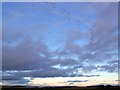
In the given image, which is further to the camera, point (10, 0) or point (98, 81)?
point (98, 81)

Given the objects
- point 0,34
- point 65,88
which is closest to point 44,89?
point 65,88

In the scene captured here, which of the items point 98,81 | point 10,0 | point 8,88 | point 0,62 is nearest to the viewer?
point 10,0

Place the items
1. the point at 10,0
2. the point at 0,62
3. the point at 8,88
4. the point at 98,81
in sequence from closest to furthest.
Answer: the point at 10,0
the point at 0,62
the point at 8,88
the point at 98,81

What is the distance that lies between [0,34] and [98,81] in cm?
201

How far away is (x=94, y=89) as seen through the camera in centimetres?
536

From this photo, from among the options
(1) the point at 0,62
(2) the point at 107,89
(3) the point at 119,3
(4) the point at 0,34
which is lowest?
(2) the point at 107,89

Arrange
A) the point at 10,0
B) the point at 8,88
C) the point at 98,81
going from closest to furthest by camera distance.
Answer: the point at 10,0 < the point at 8,88 < the point at 98,81

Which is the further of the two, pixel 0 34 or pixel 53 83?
A: pixel 53 83

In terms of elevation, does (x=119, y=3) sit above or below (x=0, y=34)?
above

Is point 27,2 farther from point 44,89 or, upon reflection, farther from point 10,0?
point 44,89

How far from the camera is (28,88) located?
5.47m

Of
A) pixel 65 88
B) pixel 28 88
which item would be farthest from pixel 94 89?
pixel 28 88

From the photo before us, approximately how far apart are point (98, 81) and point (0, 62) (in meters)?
1.87

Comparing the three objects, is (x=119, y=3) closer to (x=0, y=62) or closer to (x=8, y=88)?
(x=0, y=62)
